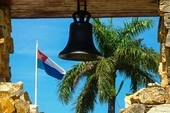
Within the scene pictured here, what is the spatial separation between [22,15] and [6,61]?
0.52 meters

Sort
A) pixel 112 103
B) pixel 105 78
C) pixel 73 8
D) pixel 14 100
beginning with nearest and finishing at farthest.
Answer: pixel 14 100 < pixel 73 8 < pixel 105 78 < pixel 112 103

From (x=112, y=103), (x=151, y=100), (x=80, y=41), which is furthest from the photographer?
(x=112, y=103)

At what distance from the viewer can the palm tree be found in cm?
2000

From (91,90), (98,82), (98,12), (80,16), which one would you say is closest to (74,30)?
(80,16)

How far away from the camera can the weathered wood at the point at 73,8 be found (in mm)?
4293

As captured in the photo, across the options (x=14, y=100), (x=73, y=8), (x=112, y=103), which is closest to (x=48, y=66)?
(x=112, y=103)

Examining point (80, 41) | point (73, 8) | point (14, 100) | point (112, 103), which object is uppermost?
point (73, 8)

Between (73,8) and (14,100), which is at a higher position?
(73,8)

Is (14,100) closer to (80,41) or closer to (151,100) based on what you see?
(80,41)

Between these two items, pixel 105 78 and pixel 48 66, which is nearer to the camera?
pixel 48 66

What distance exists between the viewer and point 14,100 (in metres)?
3.89

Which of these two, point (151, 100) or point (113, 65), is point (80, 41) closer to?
point (151, 100)

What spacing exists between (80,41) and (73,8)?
1.19ft

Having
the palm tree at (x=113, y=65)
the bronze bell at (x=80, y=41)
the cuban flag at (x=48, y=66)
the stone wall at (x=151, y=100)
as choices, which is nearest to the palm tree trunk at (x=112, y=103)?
the palm tree at (x=113, y=65)
